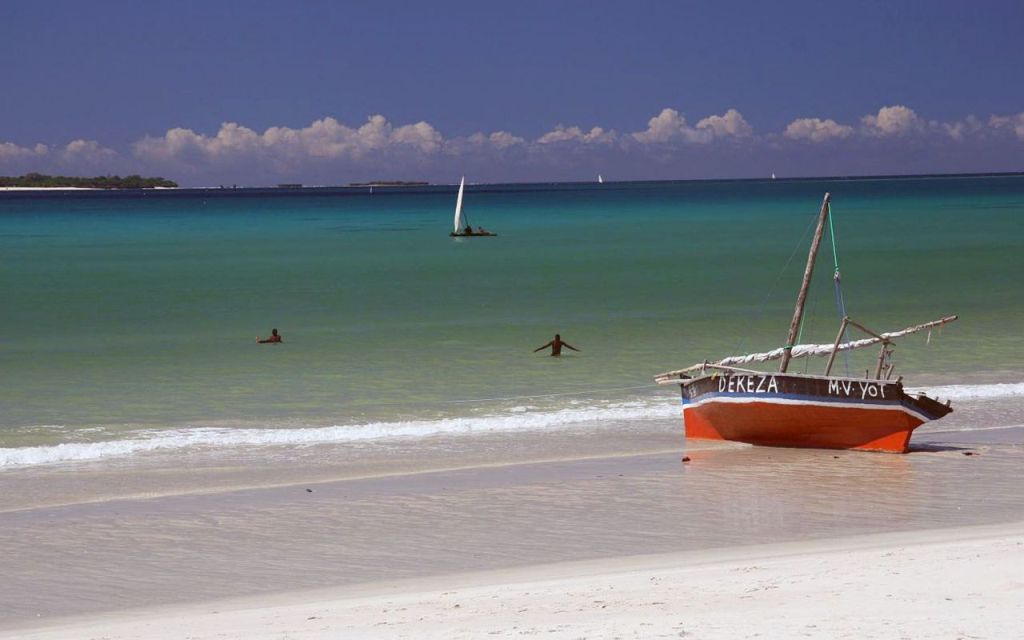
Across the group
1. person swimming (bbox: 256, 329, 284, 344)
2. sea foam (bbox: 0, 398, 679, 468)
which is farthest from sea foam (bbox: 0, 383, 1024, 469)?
person swimming (bbox: 256, 329, 284, 344)

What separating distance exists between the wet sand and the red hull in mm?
248

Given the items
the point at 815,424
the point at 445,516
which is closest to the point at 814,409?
the point at 815,424

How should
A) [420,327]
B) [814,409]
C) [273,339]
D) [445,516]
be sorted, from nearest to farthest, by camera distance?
[445,516] → [814,409] → [273,339] → [420,327]

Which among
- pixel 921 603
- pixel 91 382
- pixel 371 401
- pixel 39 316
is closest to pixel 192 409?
pixel 371 401

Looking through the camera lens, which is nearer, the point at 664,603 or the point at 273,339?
the point at 664,603

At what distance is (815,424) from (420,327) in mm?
20505

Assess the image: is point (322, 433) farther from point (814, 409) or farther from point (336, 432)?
point (814, 409)

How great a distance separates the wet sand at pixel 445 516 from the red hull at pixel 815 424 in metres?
0.25

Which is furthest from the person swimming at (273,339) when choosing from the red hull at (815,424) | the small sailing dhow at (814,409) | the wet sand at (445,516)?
the red hull at (815,424)

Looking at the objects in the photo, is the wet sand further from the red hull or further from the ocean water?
the ocean water

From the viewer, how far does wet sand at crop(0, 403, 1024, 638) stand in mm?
10914

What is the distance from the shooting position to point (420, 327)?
36188 mm

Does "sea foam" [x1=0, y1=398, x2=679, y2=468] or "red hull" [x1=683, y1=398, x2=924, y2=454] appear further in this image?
"sea foam" [x1=0, y1=398, x2=679, y2=468]

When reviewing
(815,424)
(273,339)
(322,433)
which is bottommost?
(322,433)
